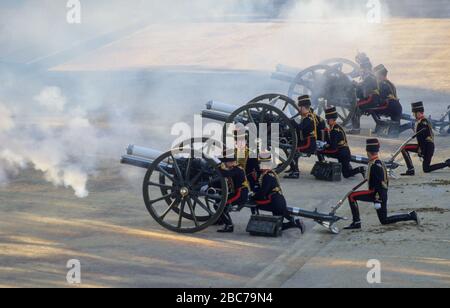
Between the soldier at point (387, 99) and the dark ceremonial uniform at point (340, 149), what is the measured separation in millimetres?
3135

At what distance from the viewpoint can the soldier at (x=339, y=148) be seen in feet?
53.4

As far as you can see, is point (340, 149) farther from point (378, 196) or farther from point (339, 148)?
point (378, 196)

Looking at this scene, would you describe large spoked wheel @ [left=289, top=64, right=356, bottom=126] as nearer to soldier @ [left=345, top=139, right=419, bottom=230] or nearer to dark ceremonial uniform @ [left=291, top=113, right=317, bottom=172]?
dark ceremonial uniform @ [left=291, top=113, right=317, bottom=172]

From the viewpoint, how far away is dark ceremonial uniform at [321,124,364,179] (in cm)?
1627

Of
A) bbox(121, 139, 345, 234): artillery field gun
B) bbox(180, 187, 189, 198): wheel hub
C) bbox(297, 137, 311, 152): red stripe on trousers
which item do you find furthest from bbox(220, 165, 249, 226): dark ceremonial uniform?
bbox(297, 137, 311, 152): red stripe on trousers

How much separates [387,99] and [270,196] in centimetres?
652

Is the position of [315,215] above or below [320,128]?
below

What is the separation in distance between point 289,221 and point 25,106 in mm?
10239

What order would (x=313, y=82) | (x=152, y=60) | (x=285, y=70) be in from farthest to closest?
(x=152, y=60) → (x=285, y=70) → (x=313, y=82)

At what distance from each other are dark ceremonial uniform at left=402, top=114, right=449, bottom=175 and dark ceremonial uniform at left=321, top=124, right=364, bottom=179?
2.70ft

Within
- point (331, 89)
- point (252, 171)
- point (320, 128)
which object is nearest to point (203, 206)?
point (252, 171)

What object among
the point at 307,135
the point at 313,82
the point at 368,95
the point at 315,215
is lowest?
the point at 315,215

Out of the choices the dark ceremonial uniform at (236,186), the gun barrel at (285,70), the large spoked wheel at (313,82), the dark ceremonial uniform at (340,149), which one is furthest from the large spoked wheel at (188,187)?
the gun barrel at (285,70)

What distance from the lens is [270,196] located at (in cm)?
1331
